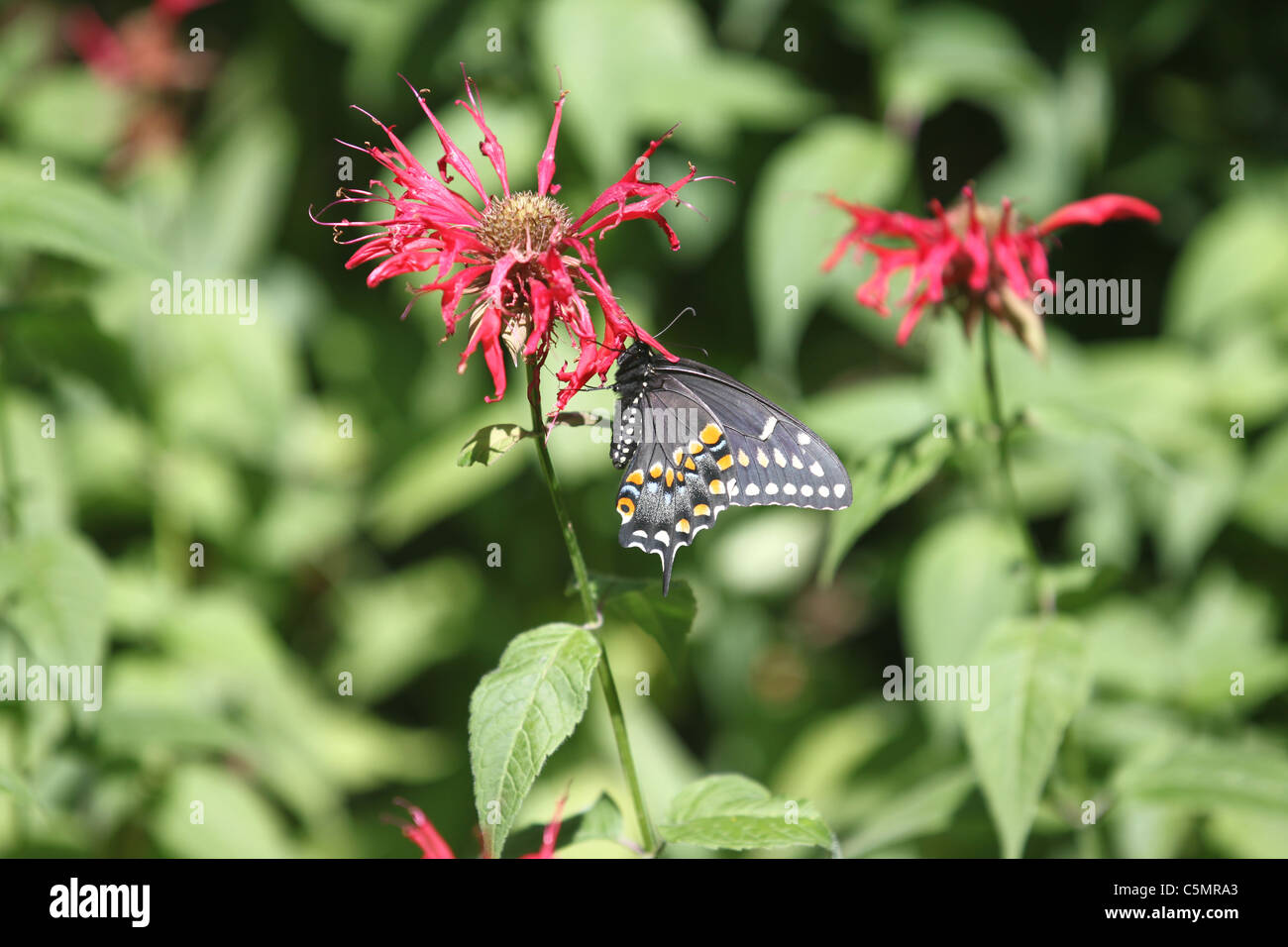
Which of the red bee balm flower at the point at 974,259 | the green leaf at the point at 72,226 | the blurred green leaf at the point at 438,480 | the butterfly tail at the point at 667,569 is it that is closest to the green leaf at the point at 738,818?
the butterfly tail at the point at 667,569

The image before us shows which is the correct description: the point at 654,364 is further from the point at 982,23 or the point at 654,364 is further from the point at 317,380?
the point at 317,380

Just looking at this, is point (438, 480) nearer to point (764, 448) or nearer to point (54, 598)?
point (54, 598)

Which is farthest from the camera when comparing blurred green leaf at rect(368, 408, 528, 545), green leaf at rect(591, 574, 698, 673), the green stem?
blurred green leaf at rect(368, 408, 528, 545)

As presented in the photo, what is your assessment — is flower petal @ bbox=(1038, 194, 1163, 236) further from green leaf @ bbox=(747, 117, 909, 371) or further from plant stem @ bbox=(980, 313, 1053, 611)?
green leaf @ bbox=(747, 117, 909, 371)

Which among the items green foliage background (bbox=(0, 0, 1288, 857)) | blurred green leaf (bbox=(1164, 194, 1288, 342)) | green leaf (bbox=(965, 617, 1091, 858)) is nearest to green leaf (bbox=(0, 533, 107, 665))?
green foliage background (bbox=(0, 0, 1288, 857))

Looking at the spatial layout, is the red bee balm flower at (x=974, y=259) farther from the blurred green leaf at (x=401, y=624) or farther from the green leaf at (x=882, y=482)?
the blurred green leaf at (x=401, y=624)

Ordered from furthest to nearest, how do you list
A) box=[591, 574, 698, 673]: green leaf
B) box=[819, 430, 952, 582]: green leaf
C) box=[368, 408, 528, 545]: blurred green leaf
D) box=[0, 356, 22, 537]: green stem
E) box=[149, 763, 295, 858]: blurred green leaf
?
box=[368, 408, 528, 545]: blurred green leaf < box=[149, 763, 295, 858]: blurred green leaf < box=[0, 356, 22, 537]: green stem < box=[819, 430, 952, 582]: green leaf < box=[591, 574, 698, 673]: green leaf

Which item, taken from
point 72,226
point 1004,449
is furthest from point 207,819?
Result: point 1004,449

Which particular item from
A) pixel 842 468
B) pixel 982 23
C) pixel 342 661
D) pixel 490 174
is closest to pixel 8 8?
pixel 490 174
